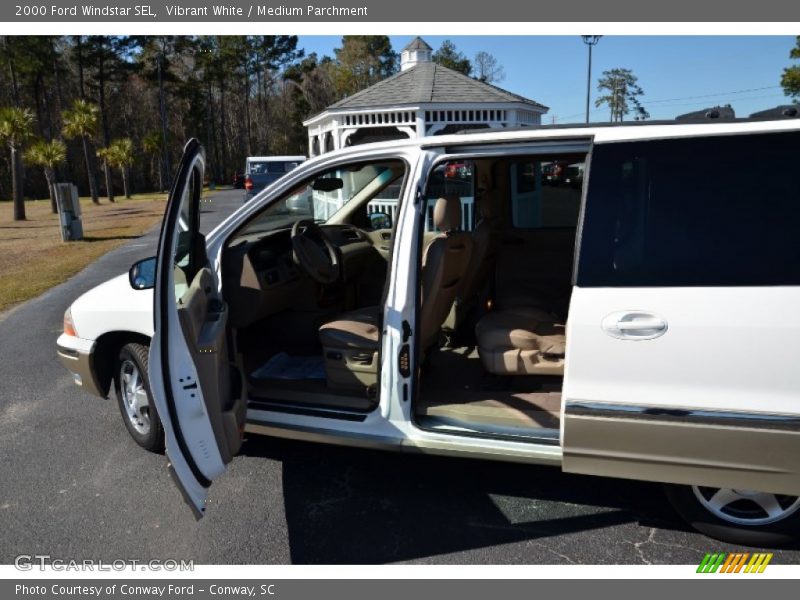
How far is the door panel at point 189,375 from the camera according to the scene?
2641 millimetres

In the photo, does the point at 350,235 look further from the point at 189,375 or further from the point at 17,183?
the point at 17,183

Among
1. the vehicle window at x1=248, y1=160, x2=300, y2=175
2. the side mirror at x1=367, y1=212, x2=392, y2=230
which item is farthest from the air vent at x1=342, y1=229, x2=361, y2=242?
the vehicle window at x1=248, y1=160, x2=300, y2=175

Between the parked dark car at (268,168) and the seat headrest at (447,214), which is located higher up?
the parked dark car at (268,168)

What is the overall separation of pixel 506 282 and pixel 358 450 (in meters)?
1.67

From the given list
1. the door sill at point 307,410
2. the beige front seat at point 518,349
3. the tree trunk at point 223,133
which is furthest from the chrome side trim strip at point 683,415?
the tree trunk at point 223,133

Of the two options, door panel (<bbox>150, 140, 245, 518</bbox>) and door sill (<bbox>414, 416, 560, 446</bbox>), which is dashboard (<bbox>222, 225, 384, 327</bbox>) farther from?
door sill (<bbox>414, 416, 560, 446</bbox>)

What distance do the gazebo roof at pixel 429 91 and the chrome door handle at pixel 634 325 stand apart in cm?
1399

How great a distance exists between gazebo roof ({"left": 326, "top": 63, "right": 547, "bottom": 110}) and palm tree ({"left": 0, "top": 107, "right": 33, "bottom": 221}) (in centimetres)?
1523

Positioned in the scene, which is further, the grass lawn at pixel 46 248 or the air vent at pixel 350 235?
the grass lawn at pixel 46 248

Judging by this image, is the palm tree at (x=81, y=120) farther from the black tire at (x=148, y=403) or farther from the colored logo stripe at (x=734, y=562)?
the colored logo stripe at (x=734, y=562)

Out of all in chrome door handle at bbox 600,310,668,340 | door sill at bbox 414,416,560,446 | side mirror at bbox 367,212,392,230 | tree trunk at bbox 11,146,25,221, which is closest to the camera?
chrome door handle at bbox 600,310,668,340

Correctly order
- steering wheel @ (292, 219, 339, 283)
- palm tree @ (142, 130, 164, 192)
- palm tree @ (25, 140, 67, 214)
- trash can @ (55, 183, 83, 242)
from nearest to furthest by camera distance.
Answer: steering wheel @ (292, 219, 339, 283) < trash can @ (55, 183, 83, 242) < palm tree @ (25, 140, 67, 214) < palm tree @ (142, 130, 164, 192)

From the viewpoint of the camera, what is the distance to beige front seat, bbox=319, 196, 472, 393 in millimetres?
3398

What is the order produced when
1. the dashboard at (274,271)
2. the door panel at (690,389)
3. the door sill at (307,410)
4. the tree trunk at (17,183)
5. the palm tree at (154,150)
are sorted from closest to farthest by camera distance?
the door panel at (690,389), the door sill at (307,410), the dashboard at (274,271), the tree trunk at (17,183), the palm tree at (154,150)
